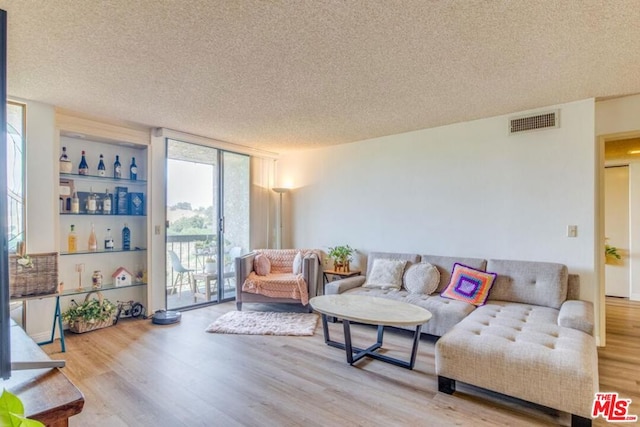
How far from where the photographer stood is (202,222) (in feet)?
15.5

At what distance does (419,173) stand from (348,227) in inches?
50.6

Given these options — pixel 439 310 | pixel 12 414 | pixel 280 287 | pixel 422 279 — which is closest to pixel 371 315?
pixel 439 310

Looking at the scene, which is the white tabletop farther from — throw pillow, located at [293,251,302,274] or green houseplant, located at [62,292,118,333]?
green houseplant, located at [62,292,118,333]

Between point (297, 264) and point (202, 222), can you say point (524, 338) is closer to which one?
point (297, 264)

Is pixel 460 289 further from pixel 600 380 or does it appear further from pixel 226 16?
pixel 226 16

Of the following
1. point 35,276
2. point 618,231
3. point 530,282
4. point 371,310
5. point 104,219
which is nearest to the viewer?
point 371,310

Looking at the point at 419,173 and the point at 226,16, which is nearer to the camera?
the point at 226,16

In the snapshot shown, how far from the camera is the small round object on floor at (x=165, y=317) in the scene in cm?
379

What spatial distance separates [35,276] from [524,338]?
158 inches

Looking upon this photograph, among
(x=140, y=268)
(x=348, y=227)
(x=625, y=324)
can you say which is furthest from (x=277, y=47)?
(x=625, y=324)

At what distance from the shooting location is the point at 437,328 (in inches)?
124

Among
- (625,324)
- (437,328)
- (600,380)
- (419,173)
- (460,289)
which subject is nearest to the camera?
(600,380)

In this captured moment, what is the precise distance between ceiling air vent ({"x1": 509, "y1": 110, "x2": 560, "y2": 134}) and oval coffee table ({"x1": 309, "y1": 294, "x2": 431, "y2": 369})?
7.31 feet

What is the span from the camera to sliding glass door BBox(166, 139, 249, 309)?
446cm
